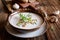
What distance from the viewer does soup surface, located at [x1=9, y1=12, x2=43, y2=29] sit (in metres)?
0.92

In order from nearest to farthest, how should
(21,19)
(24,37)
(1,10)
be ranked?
1. (24,37)
2. (21,19)
3. (1,10)

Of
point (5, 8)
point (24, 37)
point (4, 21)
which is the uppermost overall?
point (5, 8)

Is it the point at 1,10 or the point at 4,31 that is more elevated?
the point at 1,10

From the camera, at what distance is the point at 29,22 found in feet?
3.09

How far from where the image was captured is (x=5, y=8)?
126cm

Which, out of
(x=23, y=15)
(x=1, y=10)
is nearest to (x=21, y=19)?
(x=23, y=15)

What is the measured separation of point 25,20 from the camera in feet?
3.11

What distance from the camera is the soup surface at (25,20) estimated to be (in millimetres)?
917

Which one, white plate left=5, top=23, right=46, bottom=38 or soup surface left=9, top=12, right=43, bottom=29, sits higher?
soup surface left=9, top=12, right=43, bottom=29

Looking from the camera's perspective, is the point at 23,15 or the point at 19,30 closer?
the point at 19,30

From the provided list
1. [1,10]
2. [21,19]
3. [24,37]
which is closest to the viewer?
[24,37]

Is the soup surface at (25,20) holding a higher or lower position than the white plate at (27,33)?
higher

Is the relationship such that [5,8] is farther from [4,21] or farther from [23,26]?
[23,26]

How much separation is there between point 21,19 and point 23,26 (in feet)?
0.29
